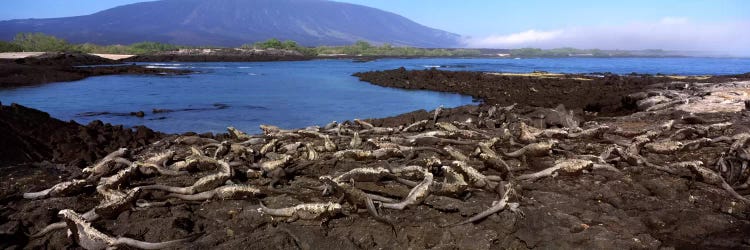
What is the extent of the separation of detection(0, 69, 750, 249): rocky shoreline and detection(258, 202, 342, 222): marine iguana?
0.01 m

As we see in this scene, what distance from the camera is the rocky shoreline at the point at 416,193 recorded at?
174 inches

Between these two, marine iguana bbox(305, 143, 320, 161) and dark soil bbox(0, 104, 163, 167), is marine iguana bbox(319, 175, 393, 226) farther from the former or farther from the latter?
dark soil bbox(0, 104, 163, 167)

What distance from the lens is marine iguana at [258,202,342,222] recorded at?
4.56 metres

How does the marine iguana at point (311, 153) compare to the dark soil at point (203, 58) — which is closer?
the marine iguana at point (311, 153)

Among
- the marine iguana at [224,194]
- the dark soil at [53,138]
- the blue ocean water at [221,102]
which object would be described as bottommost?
the blue ocean water at [221,102]

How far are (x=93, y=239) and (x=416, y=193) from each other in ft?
9.23

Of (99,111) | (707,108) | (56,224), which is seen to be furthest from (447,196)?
(99,111)

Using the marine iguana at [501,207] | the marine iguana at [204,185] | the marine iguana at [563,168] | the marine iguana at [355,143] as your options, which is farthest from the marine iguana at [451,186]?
the marine iguana at [204,185]

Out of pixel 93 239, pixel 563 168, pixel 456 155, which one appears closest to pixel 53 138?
pixel 93 239

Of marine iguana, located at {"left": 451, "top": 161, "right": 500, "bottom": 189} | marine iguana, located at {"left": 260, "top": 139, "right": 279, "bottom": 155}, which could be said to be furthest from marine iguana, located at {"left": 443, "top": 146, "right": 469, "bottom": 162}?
marine iguana, located at {"left": 260, "top": 139, "right": 279, "bottom": 155}

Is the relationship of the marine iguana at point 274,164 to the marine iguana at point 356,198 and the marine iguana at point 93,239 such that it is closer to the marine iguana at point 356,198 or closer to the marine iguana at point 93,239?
the marine iguana at point 356,198

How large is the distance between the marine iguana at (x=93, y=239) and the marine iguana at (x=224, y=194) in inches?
31.3

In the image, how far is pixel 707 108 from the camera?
43.0 feet

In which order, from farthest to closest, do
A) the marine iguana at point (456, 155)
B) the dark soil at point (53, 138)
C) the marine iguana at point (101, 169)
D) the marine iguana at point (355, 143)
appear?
the dark soil at point (53, 138), the marine iguana at point (355, 143), the marine iguana at point (456, 155), the marine iguana at point (101, 169)
